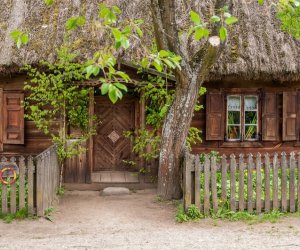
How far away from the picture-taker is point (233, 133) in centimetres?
1205

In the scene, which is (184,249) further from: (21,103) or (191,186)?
(21,103)

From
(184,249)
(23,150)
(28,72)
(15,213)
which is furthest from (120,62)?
(184,249)

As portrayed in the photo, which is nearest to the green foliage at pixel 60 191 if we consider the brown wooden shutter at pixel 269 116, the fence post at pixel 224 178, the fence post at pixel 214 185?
the fence post at pixel 214 185

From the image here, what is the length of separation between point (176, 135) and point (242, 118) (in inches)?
150

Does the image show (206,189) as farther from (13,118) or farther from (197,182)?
(13,118)

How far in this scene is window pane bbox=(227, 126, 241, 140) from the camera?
12016 mm

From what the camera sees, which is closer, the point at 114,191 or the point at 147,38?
the point at 114,191

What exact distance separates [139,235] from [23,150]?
5.58 m

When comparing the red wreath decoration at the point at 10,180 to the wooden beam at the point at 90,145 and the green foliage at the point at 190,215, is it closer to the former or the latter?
the green foliage at the point at 190,215

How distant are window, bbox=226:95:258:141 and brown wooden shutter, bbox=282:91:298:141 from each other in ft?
2.37

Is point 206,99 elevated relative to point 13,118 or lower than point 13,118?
elevated

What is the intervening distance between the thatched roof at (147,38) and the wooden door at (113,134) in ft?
5.08

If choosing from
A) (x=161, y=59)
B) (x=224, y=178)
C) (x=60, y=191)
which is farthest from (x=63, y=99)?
(x=161, y=59)

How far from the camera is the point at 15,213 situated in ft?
25.0
